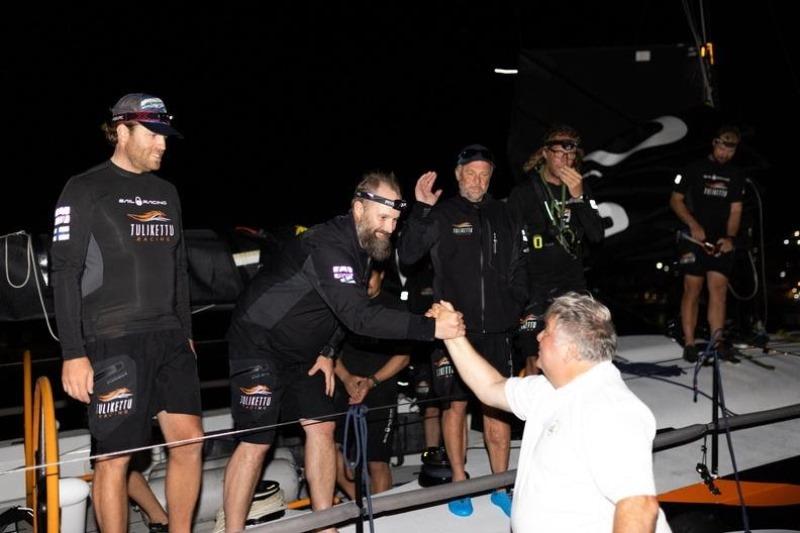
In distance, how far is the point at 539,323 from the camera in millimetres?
4305

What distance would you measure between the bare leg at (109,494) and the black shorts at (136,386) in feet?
0.20

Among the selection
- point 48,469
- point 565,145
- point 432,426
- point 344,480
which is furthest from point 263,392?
point 565,145

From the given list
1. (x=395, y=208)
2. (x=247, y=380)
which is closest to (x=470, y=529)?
(x=247, y=380)

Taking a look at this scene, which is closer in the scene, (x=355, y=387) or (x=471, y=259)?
(x=471, y=259)

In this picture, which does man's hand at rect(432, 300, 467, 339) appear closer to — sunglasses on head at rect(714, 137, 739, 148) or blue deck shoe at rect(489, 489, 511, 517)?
blue deck shoe at rect(489, 489, 511, 517)

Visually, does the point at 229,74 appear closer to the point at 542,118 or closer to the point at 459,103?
the point at 459,103

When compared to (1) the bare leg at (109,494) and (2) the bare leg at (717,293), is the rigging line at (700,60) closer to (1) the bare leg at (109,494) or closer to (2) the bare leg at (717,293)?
(2) the bare leg at (717,293)

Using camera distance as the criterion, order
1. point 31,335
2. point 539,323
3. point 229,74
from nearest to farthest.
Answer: point 539,323
point 31,335
point 229,74

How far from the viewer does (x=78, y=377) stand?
2.61 m

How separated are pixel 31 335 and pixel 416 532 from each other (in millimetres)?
23820

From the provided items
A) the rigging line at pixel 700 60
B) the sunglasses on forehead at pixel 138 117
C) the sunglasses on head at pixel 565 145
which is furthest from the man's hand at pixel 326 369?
the rigging line at pixel 700 60

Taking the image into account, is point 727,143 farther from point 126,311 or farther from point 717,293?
point 126,311

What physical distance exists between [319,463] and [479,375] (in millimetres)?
906

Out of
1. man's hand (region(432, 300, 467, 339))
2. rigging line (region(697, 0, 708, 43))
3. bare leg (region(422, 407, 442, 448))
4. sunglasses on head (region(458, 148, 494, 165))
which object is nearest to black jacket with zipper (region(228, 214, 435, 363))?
man's hand (region(432, 300, 467, 339))
